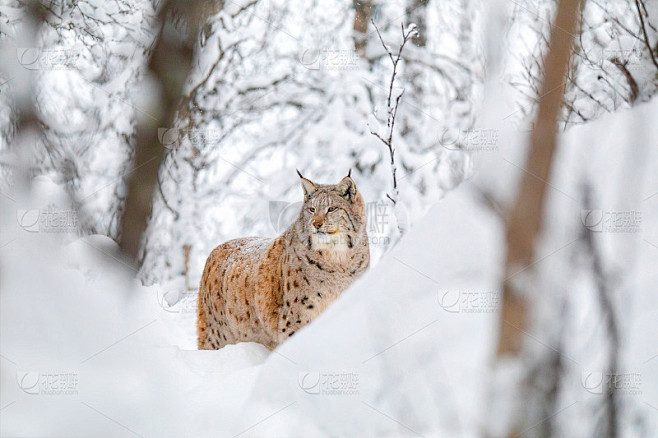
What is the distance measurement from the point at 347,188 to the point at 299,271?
17.4 inches

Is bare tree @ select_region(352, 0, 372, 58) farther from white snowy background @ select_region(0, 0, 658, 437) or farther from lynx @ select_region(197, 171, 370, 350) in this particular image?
lynx @ select_region(197, 171, 370, 350)

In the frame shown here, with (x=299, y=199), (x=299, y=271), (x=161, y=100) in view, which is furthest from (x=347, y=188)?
(x=161, y=100)

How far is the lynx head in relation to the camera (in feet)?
10.0

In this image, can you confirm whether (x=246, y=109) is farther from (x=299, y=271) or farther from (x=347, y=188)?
(x=299, y=271)

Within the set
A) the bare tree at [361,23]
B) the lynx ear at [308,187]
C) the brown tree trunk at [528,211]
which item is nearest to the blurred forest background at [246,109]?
the bare tree at [361,23]

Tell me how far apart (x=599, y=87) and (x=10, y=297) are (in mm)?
2968

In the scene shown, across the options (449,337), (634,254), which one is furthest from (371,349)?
(634,254)

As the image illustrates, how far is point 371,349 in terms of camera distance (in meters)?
2.72

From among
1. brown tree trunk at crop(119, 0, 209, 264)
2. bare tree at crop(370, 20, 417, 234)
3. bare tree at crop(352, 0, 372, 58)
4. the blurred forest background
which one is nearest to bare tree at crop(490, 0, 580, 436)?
the blurred forest background

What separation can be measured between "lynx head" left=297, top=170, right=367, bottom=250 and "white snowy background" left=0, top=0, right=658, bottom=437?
0.63ft

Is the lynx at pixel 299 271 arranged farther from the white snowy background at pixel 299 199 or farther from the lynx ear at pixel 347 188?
the white snowy background at pixel 299 199

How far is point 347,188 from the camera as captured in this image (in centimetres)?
309

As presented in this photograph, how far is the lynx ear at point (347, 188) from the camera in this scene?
3082mm

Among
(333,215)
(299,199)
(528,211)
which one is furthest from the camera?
(299,199)
